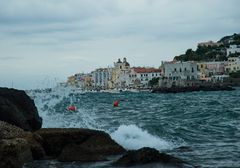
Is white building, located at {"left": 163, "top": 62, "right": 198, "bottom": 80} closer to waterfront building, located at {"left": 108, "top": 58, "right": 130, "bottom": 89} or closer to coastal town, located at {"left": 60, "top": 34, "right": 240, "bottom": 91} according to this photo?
coastal town, located at {"left": 60, "top": 34, "right": 240, "bottom": 91}

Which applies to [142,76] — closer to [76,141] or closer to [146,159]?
[76,141]

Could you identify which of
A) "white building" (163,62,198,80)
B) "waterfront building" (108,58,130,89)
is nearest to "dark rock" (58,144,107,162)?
"white building" (163,62,198,80)

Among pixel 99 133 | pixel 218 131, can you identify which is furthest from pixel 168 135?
pixel 99 133

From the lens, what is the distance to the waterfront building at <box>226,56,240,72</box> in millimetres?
167750

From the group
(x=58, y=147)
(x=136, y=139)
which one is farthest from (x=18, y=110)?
(x=136, y=139)

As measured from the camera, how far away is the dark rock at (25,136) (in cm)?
1390

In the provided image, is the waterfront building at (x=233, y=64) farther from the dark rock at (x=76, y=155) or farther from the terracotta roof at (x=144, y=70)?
the dark rock at (x=76, y=155)

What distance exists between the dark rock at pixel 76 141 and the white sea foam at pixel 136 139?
3.22 meters

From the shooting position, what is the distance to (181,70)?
6334 inches

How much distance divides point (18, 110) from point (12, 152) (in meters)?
5.34

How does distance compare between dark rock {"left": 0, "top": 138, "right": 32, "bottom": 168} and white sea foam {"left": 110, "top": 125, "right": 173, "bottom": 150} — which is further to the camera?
white sea foam {"left": 110, "top": 125, "right": 173, "bottom": 150}

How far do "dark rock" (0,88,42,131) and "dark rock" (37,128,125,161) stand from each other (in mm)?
1145

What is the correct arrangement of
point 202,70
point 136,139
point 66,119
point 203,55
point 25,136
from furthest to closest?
point 203,55, point 202,70, point 66,119, point 136,139, point 25,136

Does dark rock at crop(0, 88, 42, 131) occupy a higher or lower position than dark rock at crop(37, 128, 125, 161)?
higher
